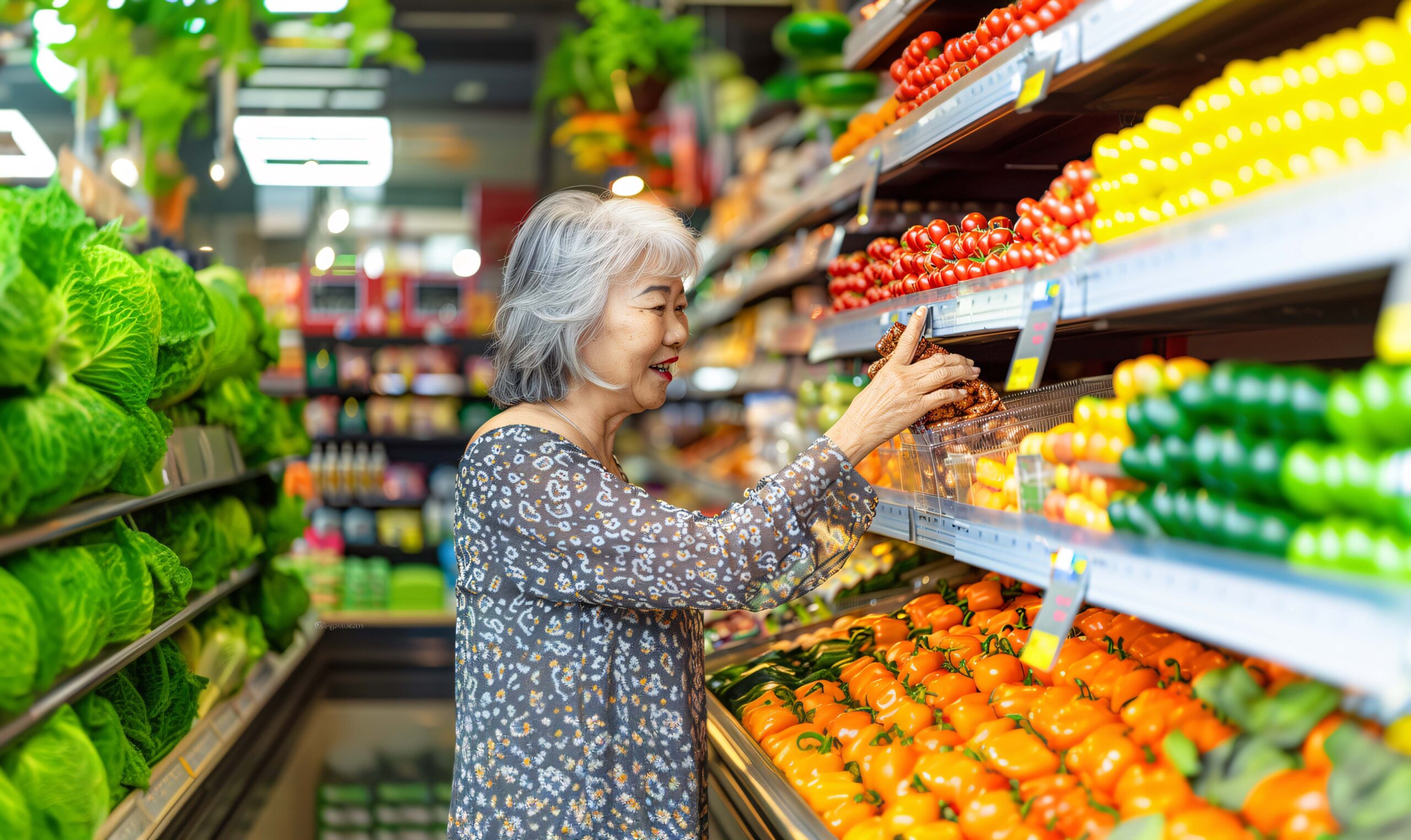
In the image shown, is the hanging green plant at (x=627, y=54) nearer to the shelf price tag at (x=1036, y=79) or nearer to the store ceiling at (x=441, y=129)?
the store ceiling at (x=441, y=129)

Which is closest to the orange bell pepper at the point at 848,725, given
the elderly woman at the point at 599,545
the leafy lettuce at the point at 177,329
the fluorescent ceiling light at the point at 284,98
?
the elderly woman at the point at 599,545

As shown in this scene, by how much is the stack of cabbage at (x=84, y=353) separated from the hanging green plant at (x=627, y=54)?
3168mm

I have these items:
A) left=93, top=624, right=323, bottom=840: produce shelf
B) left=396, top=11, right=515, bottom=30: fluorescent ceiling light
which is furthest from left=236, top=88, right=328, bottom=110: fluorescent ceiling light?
left=93, top=624, right=323, bottom=840: produce shelf

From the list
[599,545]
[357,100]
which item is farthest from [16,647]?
[357,100]

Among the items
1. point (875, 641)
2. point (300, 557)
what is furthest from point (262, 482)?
point (300, 557)

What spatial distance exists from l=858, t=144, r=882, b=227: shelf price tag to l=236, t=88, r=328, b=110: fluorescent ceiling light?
858cm

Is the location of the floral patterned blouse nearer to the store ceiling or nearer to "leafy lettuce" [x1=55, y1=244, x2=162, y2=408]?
"leafy lettuce" [x1=55, y1=244, x2=162, y2=408]

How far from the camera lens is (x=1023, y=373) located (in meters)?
1.54

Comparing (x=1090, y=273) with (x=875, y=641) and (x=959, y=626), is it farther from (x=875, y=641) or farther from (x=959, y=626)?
(x=875, y=641)

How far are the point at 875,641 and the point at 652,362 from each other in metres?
0.90

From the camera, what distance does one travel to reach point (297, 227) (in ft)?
34.8

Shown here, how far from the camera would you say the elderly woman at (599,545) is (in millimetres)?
1771

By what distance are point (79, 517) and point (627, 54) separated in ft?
14.1

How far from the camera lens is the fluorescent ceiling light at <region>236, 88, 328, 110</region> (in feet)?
32.0
